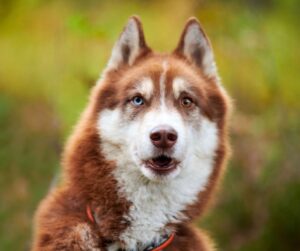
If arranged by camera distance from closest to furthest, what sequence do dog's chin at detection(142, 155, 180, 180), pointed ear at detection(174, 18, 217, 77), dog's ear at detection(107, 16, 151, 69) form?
Answer: dog's chin at detection(142, 155, 180, 180), dog's ear at detection(107, 16, 151, 69), pointed ear at detection(174, 18, 217, 77)

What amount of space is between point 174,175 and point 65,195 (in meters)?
0.79

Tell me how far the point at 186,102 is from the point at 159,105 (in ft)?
0.86

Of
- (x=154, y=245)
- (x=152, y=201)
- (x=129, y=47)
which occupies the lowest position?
(x=154, y=245)

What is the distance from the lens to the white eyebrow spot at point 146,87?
5.27m

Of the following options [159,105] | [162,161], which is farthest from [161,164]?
[159,105]

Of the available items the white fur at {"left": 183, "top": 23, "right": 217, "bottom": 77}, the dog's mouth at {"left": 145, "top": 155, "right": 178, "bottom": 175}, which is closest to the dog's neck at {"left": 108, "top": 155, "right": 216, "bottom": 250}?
the dog's mouth at {"left": 145, "top": 155, "right": 178, "bottom": 175}

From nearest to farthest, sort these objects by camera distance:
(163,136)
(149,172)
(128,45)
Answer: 1. (163,136)
2. (149,172)
3. (128,45)

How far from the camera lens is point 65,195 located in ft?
17.0

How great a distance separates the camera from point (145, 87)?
5.28 m

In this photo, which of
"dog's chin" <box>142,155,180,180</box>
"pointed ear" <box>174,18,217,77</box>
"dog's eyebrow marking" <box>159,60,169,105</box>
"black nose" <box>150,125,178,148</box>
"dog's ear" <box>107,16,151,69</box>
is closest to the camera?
"black nose" <box>150,125,178,148</box>

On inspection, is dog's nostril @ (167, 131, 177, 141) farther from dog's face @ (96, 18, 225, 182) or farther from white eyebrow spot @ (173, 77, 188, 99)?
white eyebrow spot @ (173, 77, 188, 99)

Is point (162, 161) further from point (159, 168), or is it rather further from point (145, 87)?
point (145, 87)

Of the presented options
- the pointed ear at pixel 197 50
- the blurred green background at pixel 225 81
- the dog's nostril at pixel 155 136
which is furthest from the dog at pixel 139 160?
the blurred green background at pixel 225 81

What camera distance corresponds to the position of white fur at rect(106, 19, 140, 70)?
18.4 ft
